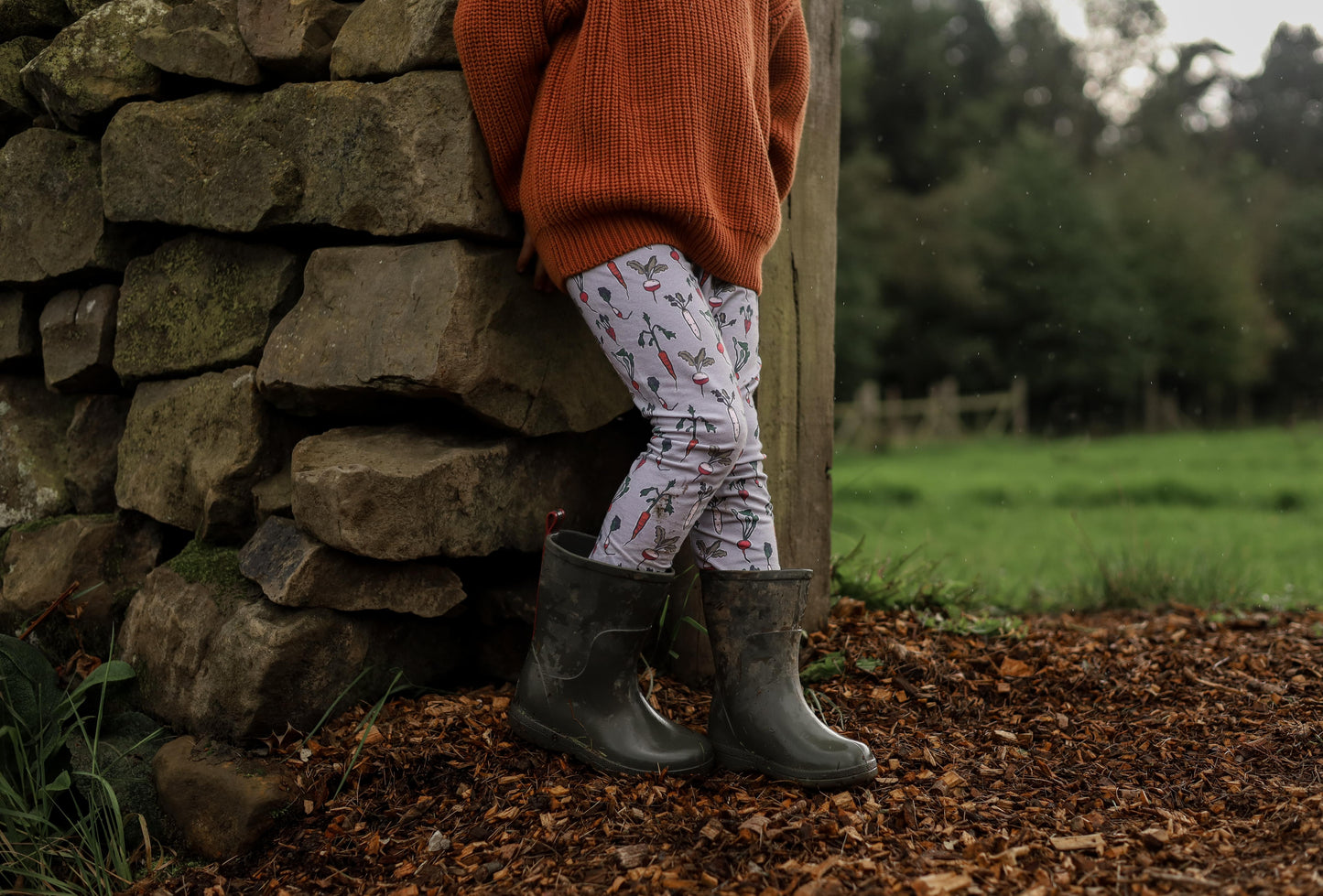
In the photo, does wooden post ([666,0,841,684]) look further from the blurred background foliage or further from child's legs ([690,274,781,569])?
the blurred background foliage

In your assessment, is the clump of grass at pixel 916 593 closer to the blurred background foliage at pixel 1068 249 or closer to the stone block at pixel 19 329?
the stone block at pixel 19 329

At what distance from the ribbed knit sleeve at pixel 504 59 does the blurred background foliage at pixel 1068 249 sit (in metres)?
16.8

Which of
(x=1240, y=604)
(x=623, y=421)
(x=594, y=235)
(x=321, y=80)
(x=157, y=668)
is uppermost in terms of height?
(x=321, y=80)

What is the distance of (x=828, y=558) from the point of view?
2674mm

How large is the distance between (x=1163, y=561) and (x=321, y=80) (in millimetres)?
3386

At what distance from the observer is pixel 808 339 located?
255 centimetres

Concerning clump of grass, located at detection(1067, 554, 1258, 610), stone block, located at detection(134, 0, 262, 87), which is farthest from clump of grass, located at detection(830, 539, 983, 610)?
stone block, located at detection(134, 0, 262, 87)

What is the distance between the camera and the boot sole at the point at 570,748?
1913 millimetres

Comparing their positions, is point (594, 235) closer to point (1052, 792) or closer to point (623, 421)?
point (623, 421)

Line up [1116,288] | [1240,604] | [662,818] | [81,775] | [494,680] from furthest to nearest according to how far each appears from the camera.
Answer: [1116,288]
[1240,604]
[494,680]
[81,775]
[662,818]

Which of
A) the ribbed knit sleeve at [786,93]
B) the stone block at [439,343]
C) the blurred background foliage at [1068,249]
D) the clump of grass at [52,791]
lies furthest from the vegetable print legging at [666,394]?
the blurred background foliage at [1068,249]

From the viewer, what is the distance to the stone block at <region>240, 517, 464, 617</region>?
82.5 inches

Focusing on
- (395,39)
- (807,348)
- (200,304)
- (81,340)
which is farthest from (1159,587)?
(81,340)

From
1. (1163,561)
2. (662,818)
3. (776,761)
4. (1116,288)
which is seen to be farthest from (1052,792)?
(1116,288)
